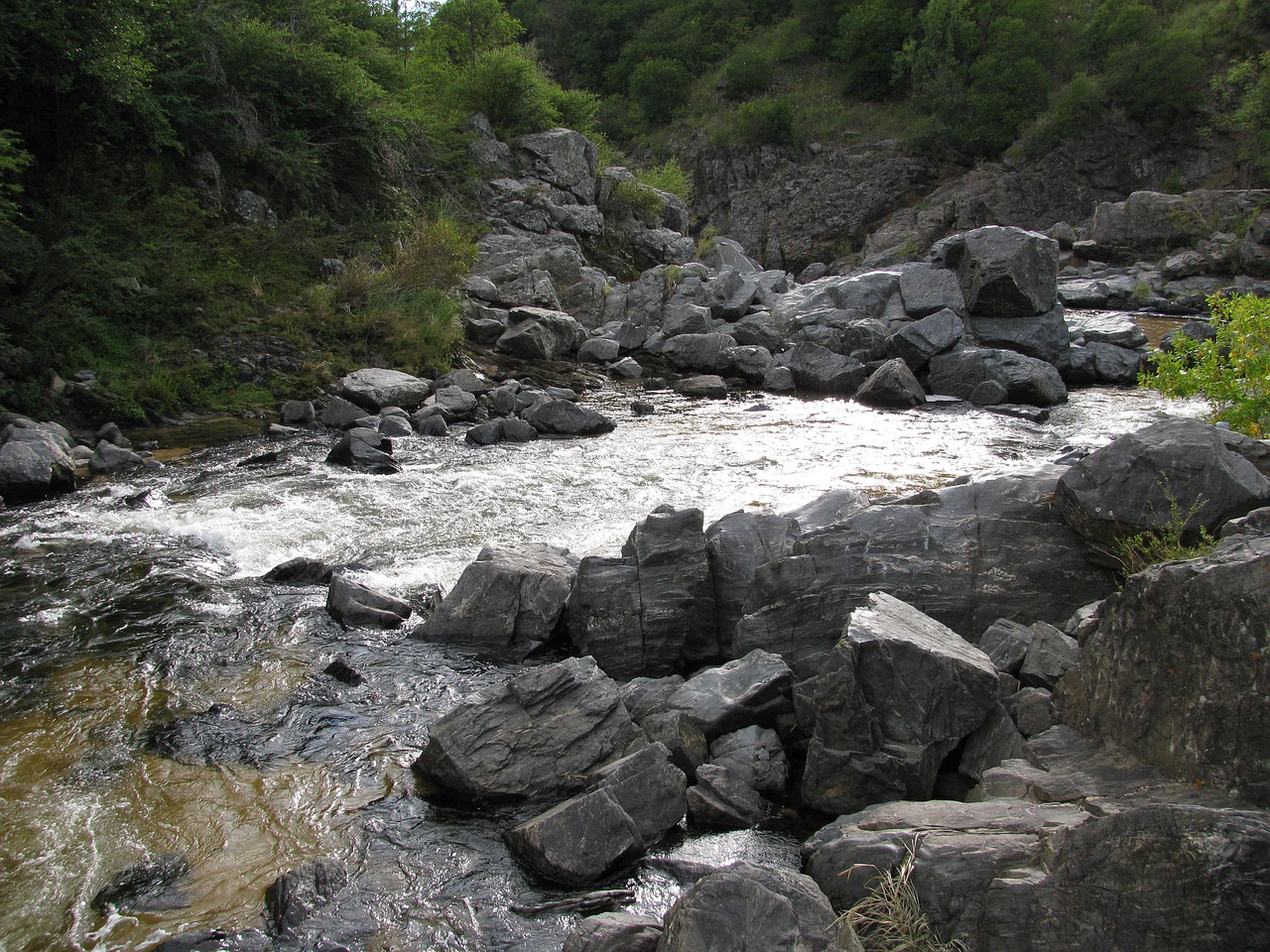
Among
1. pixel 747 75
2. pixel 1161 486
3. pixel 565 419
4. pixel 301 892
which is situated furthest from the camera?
pixel 747 75

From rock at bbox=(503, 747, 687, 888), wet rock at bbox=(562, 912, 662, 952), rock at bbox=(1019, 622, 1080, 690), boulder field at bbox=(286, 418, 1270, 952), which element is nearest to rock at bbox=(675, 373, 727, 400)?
boulder field at bbox=(286, 418, 1270, 952)

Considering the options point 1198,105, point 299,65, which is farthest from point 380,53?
point 1198,105

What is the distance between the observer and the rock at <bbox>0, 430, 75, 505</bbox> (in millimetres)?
8938

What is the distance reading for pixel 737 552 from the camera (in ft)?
20.5

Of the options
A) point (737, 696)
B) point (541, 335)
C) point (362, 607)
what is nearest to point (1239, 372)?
point (737, 696)

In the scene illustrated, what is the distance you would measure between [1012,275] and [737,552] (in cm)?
1282

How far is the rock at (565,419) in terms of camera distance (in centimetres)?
1268

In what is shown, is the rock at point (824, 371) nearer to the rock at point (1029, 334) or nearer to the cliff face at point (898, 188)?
the rock at point (1029, 334)

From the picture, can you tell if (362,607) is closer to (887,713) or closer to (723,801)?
(723,801)

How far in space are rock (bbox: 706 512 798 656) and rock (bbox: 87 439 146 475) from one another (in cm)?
780

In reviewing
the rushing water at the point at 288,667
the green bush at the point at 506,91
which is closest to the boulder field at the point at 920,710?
the rushing water at the point at 288,667

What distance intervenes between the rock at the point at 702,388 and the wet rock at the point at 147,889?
1274 cm

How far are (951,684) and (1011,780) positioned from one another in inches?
23.6

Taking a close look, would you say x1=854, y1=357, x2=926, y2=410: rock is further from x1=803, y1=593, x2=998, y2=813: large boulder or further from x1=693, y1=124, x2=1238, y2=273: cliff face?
x1=693, y1=124, x2=1238, y2=273: cliff face
